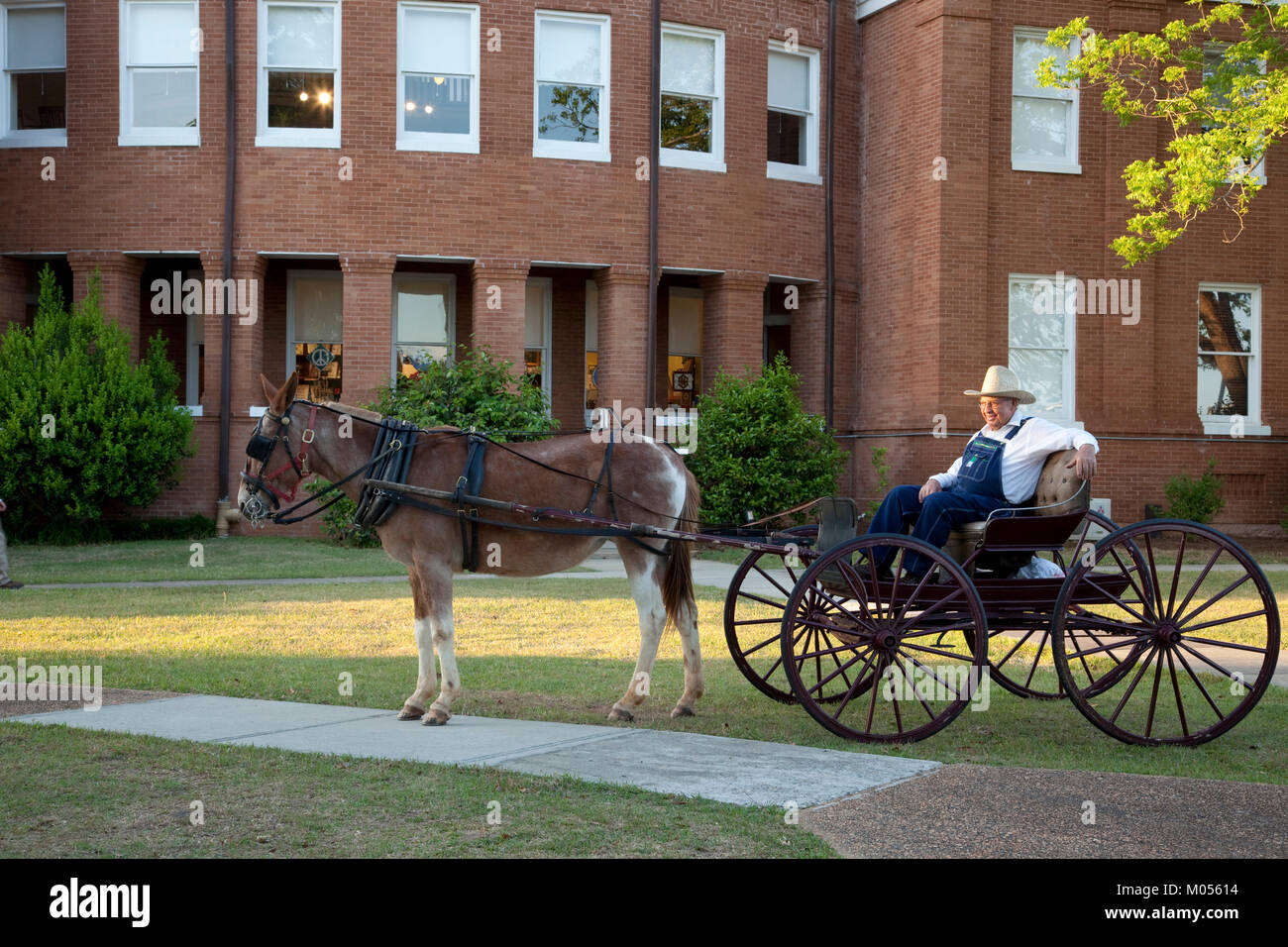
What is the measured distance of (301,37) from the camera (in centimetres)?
2134

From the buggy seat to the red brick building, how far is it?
14118 millimetres

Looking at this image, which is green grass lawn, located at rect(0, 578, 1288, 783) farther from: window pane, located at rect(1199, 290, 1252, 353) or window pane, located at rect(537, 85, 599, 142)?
window pane, located at rect(1199, 290, 1252, 353)

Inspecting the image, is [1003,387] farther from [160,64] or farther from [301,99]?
[160,64]

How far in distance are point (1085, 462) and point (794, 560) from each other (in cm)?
189

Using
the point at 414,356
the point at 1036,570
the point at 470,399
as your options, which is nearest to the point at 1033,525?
the point at 1036,570

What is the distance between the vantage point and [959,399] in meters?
21.7

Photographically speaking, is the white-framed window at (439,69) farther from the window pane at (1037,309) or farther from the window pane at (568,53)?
the window pane at (1037,309)

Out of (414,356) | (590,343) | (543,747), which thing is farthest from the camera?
(590,343)

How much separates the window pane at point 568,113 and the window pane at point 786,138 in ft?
11.3

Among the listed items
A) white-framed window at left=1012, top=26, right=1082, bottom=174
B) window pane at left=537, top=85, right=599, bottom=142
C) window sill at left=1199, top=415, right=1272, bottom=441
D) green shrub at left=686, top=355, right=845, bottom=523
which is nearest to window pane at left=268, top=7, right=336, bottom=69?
window pane at left=537, top=85, right=599, bottom=142

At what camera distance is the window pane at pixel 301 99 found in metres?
21.3

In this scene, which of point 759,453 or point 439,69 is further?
point 439,69

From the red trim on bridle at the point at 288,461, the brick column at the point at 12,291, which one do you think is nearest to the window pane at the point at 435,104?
the brick column at the point at 12,291
